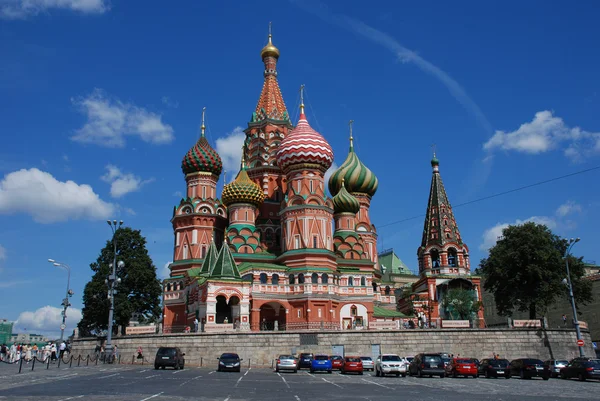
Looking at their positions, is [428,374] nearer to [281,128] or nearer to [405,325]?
[405,325]

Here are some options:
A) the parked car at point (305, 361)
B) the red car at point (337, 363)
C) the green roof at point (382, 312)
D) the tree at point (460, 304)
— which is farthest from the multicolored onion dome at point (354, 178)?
the parked car at point (305, 361)

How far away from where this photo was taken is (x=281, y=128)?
63.9 meters

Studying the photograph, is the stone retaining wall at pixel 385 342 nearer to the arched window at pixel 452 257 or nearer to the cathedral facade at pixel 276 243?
the cathedral facade at pixel 276 243

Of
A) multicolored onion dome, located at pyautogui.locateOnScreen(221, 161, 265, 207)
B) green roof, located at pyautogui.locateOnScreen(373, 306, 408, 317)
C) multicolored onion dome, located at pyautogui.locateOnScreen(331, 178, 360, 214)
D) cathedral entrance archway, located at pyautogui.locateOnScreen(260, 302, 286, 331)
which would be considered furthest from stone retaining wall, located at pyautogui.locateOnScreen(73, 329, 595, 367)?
multicolored onion dome, located at pyautogui.locateOnScreen(331, 178, 360, 214)

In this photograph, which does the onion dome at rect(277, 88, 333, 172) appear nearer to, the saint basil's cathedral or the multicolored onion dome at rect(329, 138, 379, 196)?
the saint basil's cathedral

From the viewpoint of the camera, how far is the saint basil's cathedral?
47406 millimetres

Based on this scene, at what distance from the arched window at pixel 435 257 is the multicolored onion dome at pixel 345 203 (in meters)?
10.7

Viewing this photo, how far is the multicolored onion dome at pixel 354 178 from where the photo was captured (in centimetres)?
6309

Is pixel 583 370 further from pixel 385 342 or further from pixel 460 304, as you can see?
pixel 460 304

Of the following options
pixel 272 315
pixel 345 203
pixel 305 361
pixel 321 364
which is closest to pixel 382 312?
pixel 272 315

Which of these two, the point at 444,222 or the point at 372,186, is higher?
the point at 372,186

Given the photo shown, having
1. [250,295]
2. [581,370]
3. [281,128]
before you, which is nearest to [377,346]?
[250,295]

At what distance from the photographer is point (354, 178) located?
63.1 m

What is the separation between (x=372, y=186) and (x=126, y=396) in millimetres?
50090
